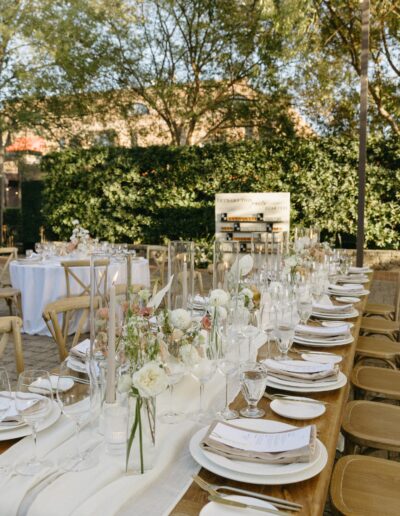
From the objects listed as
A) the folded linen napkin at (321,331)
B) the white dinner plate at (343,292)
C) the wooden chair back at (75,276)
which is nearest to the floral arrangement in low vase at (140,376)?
the folded linen napkin at (321,331)

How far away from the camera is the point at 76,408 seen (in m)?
1.26

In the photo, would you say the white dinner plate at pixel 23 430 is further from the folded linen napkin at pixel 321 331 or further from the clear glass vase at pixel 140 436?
the folded linen napkin at pixel 321 331

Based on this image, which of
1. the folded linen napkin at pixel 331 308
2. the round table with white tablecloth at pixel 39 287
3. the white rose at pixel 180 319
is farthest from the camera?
the round table with white tablecloth at pixel 39 287

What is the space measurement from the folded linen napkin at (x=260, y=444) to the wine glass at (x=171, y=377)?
0.16 metres

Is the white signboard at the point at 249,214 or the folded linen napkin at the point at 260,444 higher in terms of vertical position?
the white signboard at the point at 249,214

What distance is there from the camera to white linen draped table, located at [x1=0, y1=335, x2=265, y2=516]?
1.02 meters

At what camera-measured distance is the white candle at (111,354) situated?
1.17 meters

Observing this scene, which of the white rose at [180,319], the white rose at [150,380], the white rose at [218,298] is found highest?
the white rose at [218,298]

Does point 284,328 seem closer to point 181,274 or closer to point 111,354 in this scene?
point 181,274

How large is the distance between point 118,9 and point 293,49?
14.4 feet

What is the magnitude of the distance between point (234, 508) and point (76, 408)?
1.53ft

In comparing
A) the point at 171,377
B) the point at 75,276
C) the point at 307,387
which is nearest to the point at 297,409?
the point at 307,387

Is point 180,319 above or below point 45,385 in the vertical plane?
above

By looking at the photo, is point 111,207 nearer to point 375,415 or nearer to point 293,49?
point 293,49
